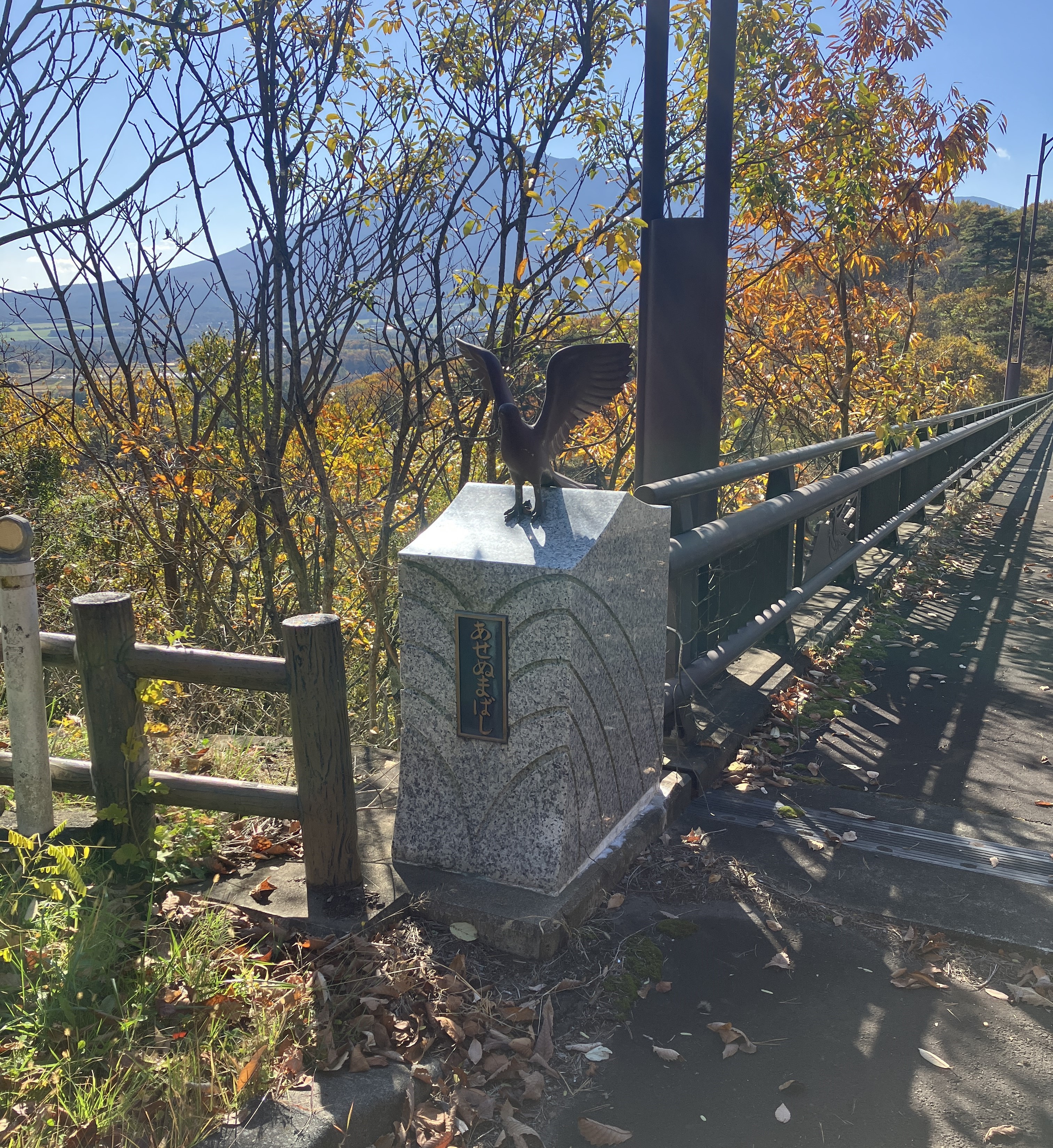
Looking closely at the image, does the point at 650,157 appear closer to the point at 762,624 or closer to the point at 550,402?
the point at 550,402

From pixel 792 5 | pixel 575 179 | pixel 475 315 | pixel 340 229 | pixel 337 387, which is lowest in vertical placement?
pixel 337 387

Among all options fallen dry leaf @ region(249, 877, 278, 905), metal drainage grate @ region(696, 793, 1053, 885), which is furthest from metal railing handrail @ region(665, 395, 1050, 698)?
fallen dry leaf @ region(249, 877, 278, 905)

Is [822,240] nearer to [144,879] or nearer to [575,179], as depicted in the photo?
[575,179]

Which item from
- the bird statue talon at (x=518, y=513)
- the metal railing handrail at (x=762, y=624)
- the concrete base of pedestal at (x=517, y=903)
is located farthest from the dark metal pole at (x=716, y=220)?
the concrete base of pedestal at (x=517, y=903)

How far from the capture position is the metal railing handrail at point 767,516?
3.99 meters

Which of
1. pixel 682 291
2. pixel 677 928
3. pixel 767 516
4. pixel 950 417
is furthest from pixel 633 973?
pixel 950 417

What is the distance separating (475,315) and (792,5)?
331cm

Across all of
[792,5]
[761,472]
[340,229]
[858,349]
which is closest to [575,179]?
[340,229]

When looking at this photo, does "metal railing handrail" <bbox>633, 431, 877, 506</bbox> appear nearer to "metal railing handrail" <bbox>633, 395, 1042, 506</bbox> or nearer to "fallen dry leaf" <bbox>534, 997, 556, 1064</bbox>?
"metal railing handrail" <bbox>633, 395, 1042, 506</bbox>

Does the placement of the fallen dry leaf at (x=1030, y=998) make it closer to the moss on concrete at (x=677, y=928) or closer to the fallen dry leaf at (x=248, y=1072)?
the moss on concrete at (x=677, y=928)

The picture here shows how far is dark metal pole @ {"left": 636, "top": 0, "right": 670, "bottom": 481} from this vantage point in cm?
465

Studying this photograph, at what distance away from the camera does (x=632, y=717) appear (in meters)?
3.46

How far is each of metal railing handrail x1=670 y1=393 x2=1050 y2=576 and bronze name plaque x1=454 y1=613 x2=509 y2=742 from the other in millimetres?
1049

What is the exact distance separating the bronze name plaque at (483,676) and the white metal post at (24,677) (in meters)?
1.38
